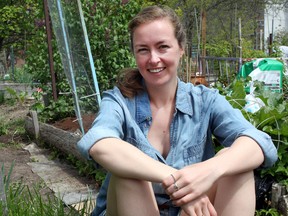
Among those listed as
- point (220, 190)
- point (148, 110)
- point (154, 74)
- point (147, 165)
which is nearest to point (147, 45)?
point (154, 74)

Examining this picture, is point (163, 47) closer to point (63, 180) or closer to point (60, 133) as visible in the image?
point (63, 180)

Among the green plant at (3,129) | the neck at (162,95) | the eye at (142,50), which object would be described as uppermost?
the eye at (142,50)

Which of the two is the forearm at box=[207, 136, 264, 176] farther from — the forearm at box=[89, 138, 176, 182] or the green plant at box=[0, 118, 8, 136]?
the green plant at box=[0, 118, 8, 136]

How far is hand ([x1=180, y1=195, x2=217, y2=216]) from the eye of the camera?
1.81 metres

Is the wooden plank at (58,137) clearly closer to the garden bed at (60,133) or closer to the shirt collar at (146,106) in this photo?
the garden bed at (60,133)

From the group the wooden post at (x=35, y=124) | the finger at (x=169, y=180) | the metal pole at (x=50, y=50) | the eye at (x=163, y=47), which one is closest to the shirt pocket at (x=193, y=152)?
the finger at (x=169, y=180)

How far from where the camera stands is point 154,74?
2.14m

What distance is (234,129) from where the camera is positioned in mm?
2115

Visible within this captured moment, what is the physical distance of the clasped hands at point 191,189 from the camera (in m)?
1.80

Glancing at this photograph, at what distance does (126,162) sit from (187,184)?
0.25 m

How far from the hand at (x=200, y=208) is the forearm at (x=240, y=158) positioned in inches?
5.1

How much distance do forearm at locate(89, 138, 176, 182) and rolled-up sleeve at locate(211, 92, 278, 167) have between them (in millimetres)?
395

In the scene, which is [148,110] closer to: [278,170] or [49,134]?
[278,170]

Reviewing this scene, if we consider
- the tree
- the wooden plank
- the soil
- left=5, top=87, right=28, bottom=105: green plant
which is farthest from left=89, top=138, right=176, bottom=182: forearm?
the tree
